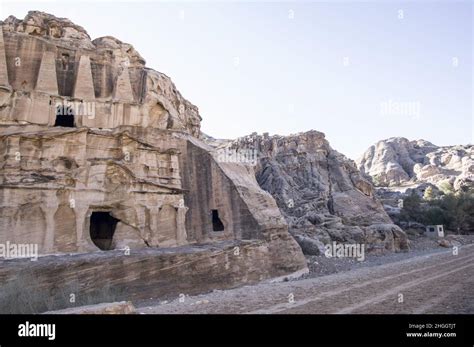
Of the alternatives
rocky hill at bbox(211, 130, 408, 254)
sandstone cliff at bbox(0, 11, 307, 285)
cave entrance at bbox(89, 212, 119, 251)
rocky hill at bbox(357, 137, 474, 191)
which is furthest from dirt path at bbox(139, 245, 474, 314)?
rocky hill at bbox(357, 137, 474, 191)

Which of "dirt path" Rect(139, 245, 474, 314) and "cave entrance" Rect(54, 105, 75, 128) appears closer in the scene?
"dirt path" Rect(139, 245, 474, 314)

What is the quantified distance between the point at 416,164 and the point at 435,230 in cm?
4154

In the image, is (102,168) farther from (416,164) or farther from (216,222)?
(416,164)

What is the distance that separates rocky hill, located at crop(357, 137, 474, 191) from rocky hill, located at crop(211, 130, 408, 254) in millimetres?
23923

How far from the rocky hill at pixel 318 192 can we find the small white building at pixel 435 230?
615cm

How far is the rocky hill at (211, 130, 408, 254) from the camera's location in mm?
32750

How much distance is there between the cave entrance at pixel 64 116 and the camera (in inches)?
923

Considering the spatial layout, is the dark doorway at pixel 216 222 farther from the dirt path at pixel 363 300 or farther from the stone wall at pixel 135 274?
the dirt path at pixel 363 300

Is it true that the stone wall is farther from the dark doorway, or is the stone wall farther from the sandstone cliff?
the dark doorway

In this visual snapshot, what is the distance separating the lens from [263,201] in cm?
2352

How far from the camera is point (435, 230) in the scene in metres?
43.8

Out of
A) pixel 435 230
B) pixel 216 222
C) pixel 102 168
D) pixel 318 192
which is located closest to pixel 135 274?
pixel 102 168

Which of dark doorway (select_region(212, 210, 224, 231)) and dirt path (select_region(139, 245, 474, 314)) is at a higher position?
dark doorway (select_region(212, 210, 224, 231))
